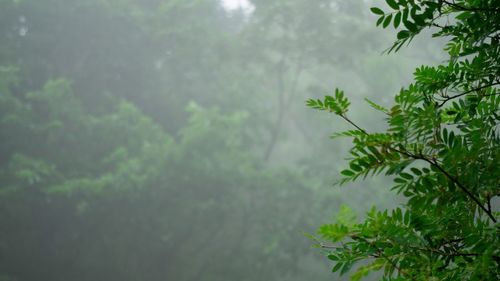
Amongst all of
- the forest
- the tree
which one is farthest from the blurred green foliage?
the tree

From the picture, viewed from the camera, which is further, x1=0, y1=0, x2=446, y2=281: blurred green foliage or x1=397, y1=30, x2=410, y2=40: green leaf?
x1=0, y1=0, x2=446, y2=281: blurred green foliage

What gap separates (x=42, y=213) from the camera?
25.9ft

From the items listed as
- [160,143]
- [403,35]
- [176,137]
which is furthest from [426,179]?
[176,137]

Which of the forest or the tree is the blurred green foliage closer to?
the forest

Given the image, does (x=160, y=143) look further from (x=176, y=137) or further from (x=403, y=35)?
(x=403, y=35)

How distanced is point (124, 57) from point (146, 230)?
437 centimetres

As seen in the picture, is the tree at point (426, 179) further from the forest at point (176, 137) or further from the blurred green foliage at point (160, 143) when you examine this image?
the blurred green foliage at point (160, 143)

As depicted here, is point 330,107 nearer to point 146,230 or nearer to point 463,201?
point 463,201

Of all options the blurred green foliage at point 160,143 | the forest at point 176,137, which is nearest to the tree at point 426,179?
the forest at point 176,137

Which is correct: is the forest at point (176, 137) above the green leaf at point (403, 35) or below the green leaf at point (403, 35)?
above

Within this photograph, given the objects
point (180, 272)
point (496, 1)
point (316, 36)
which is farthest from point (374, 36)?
point (496, 1)

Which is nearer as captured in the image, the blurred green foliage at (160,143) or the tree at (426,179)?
the tree at (426,179)

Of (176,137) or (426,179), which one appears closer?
(426,179)

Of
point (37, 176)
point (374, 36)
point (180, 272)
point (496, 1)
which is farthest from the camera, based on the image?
point (374, 36)
